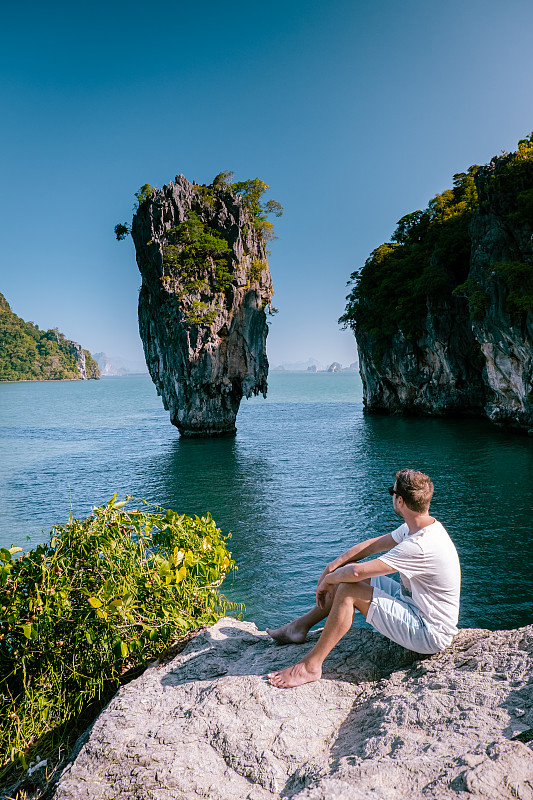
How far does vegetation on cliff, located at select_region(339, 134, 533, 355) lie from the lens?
26469 mm

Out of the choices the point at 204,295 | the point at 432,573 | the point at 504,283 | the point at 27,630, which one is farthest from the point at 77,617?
the point at 204,295

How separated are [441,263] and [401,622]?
123 ft

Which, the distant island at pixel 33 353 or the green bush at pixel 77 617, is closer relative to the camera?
the green bush at pixel 77 617

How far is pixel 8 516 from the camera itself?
697 inches

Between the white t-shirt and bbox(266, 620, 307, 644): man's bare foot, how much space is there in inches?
47.9

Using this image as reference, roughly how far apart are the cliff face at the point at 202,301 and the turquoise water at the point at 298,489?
3.66 metres

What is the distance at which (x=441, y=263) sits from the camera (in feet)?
121

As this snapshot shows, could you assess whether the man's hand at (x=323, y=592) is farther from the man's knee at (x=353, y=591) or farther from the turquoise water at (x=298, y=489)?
the turquoise water at (x=298, y=489)

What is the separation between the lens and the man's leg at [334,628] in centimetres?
375

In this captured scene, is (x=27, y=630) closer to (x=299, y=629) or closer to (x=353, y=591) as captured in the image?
(x=299, y=629)

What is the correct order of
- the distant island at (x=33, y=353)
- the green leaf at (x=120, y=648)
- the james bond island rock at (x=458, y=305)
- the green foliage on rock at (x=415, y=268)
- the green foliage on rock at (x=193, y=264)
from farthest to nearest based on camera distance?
the distant island at (x=33, y=353), the green foliage on rock at (x=415, y=268), the green foliage on rock at (x=193, y=264), the james bond island rock at (x=458, y=305), the green leaf at (x=120, y=648)

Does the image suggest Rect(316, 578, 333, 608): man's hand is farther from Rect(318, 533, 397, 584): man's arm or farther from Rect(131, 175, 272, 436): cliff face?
Rect(131, 175, 272, 436): cliff face

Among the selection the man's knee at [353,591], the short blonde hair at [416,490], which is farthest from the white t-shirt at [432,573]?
the man's knee at [353,591]

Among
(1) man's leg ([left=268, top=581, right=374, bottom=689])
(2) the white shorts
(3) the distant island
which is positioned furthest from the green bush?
(3) the distant island
